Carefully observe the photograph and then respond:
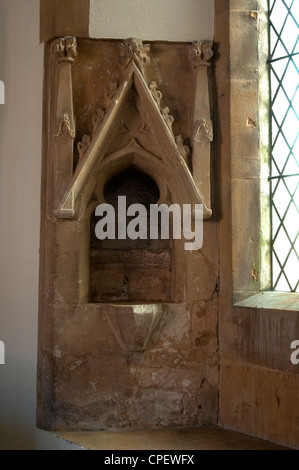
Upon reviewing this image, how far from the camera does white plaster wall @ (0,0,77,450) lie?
14.1 ft

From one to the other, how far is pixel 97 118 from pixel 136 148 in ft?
1.12

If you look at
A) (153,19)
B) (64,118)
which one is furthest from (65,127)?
(153,19)

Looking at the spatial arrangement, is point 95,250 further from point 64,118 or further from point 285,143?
point 285,143

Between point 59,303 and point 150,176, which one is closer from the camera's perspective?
point 59,303

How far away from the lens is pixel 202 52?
4250mm

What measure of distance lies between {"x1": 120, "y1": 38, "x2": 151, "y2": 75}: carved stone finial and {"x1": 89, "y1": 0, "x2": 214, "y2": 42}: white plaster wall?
10 centimetres

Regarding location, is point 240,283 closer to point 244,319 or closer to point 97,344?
point 244,319

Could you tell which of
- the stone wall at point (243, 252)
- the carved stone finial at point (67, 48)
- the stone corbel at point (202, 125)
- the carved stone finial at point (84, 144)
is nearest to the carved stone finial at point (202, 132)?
the stone corbel at point (202, 125)

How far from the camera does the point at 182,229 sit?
13.8 ft

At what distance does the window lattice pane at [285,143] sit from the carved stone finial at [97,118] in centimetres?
123

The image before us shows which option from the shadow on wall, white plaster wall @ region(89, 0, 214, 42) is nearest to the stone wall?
white plaster wall @ region(89, 0, 214, 42)

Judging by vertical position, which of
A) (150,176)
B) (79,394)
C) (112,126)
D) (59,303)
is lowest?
(79,394)
